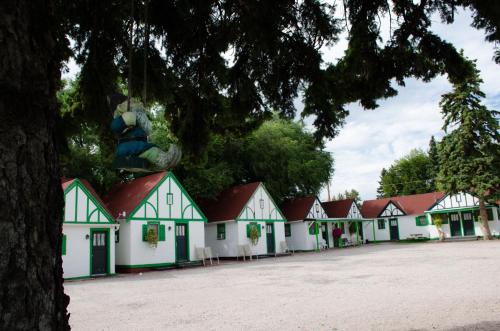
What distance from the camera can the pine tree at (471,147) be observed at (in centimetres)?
2956

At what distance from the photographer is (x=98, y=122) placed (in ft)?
18.6

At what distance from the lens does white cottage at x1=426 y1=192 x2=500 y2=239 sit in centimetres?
3572

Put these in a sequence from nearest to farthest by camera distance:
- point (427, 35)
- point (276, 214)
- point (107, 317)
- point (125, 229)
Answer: point (427, 35) → point (107, 317) → point (125, 229) → point (276, 214)

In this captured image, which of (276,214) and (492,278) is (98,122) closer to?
(492,278)

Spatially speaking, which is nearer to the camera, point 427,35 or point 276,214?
point 427,35

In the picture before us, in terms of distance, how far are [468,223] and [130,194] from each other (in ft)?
98.0

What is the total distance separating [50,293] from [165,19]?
4058 millimetres

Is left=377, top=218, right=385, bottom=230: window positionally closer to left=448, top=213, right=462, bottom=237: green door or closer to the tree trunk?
left=448, top=213, right=462, bottom=237: green door

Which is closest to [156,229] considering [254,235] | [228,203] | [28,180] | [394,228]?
[254,235]

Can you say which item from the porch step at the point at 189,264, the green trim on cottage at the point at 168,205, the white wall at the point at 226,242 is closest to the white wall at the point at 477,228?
the white wall at the point at 226,242

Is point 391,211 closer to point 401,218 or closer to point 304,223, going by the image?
point 401,218

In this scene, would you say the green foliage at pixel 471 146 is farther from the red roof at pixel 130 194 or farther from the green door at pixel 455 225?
the red roof at pixel 130 194

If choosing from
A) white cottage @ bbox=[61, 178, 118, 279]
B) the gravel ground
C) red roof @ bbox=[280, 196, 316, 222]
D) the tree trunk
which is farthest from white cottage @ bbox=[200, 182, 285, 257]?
the tree trunk

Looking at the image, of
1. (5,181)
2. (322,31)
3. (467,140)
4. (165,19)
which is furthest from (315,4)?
(467,140)
